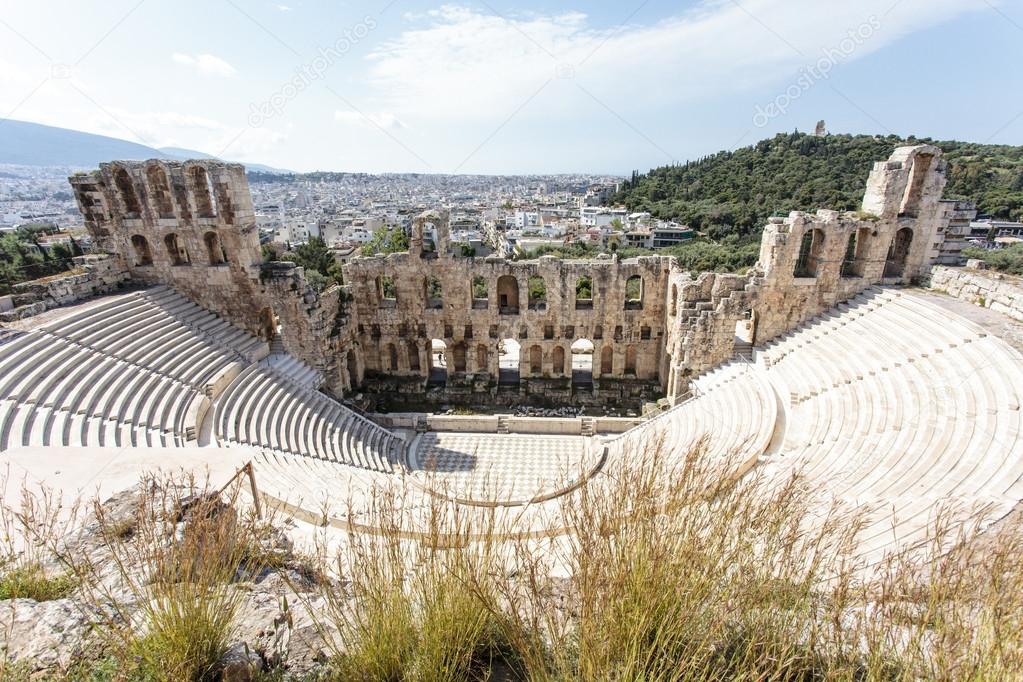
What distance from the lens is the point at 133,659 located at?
4039 mm

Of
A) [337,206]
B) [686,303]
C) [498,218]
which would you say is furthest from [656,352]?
[337,206]

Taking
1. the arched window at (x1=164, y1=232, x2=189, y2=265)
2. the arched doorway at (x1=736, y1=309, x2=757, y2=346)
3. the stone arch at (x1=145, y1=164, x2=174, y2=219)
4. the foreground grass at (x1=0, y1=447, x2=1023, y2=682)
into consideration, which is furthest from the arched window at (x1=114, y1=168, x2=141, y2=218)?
the arched doorway at (x1=736, y1=309, x2=757, y2=346)

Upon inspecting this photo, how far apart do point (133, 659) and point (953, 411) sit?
15.3 meters

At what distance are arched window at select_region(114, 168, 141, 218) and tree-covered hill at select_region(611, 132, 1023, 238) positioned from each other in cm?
4586

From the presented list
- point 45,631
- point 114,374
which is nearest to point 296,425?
point 114,374

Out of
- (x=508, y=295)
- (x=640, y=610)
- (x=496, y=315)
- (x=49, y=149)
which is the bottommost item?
(x=496, y=315)

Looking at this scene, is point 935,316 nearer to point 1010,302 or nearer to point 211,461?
point 1010,302

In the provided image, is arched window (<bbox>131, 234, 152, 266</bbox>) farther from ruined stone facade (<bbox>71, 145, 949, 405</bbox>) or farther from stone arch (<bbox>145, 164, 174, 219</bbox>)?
A: stone arch (<bbox>145, 164, 174, 219</bbox>)

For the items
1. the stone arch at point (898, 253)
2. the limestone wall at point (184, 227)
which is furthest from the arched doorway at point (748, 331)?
the limestone wall at point (184, 227)

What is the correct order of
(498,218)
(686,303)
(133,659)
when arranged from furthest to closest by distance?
(498,218) → (686,303) → (133,659)

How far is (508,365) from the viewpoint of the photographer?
80.5 ft

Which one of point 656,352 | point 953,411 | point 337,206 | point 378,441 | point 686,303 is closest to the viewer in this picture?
point 953,411

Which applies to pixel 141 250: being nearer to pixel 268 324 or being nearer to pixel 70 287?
pixel 70 287

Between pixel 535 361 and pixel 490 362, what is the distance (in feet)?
6.77
